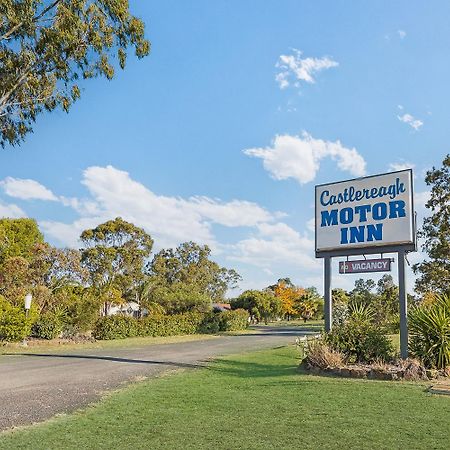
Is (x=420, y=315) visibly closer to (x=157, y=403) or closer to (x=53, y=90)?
(x=157, y=403)

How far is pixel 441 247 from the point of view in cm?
2731

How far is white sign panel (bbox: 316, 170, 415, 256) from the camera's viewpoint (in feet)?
41.8

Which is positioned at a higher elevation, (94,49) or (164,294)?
(94,49)

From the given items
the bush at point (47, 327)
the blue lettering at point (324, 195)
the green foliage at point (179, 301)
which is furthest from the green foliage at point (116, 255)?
the blue lettering at point (324, 195)

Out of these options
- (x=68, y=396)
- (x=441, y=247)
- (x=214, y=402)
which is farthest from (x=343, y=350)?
(x=441, y=247)

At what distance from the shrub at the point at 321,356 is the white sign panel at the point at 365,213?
2.85 m

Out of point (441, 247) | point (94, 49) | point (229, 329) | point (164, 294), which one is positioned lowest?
point (229, 329)

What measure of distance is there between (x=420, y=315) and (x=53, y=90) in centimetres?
1337

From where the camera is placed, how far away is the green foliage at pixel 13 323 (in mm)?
20859

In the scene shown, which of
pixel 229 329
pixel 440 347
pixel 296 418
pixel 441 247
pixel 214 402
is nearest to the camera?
pixel 296 418

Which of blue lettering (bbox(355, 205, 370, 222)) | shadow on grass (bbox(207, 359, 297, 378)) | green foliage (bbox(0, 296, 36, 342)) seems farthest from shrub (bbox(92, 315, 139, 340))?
blue lettering (bbox(355, 205, 370, 222))

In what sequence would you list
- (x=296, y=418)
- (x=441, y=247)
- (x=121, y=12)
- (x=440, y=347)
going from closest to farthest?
(x=296, y=418) → (x=440, y=347) → (x=121, y=12) → (x=441, y=247)

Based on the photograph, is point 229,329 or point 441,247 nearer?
point 441,247

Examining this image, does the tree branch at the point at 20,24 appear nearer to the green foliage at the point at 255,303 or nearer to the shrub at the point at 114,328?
the shrub at the point at 114,328
